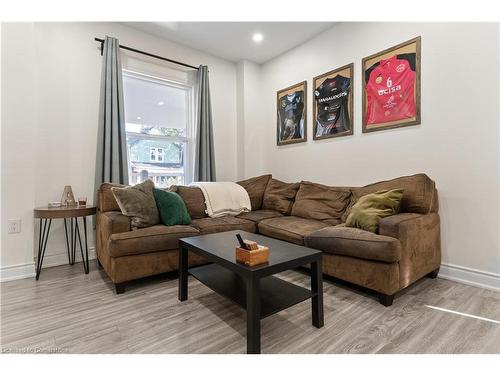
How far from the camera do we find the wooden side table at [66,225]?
2301 mm

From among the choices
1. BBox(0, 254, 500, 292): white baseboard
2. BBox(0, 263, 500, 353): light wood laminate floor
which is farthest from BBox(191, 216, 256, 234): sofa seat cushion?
BBox(0, 254, 500, 292): white baseboard

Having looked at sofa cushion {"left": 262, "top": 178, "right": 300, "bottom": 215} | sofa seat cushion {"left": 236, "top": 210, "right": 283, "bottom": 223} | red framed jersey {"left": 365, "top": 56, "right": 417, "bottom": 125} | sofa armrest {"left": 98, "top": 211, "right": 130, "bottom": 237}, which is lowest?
sofa seat cushion {"left": 236, "top": 210, "right": 283, "bottom": 223}

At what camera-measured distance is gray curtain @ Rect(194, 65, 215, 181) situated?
3639mm

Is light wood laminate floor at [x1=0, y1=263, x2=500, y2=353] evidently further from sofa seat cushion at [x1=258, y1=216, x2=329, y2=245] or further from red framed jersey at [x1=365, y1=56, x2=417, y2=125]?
red framed jersey at [x1=365, y1=56, x2=417, y2=125]

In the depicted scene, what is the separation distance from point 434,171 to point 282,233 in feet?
4.91

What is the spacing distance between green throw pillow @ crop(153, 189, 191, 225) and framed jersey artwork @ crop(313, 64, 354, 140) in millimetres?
1953

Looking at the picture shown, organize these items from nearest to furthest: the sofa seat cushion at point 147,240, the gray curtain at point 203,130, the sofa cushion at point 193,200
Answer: the sofa seat cushion at point 147,240 < the sofa cushion at point 193,200 < the gray curtain at point 203,130

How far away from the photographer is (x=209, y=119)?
3717 mm

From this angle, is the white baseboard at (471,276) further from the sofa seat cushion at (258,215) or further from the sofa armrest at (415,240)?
the sofa seat cushion at (258,215)

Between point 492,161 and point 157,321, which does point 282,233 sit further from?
point 492,161

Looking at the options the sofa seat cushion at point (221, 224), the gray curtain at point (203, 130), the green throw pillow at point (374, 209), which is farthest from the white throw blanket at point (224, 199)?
the green throw pillow at point (374, 209)

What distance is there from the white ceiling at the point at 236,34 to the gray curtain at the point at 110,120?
0.57 meters
